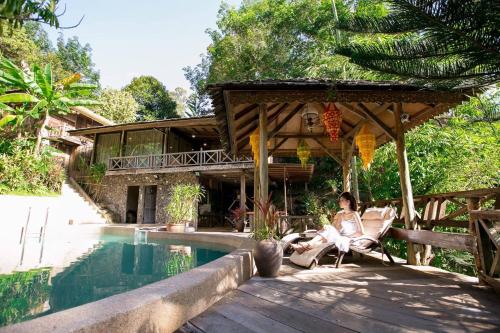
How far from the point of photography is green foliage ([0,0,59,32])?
1982mm

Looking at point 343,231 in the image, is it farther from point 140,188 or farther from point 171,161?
point 140,188

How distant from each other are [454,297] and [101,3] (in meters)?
11.8

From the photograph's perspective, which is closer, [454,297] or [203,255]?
[454,297]

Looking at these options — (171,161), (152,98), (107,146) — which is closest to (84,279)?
(171,161)

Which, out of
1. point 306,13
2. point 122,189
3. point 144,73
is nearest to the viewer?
point 122,189

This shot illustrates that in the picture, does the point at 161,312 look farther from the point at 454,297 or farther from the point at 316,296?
the point at 454,297

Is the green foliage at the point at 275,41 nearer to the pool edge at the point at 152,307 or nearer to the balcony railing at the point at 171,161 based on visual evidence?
the balcony railing at the point at 171,161

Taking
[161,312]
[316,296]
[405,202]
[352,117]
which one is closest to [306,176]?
[352,117]

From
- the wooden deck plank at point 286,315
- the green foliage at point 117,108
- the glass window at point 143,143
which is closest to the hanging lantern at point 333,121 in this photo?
the wooden deck plank at point 286,315

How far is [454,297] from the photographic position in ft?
8.20

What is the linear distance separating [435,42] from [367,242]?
9.75 ft

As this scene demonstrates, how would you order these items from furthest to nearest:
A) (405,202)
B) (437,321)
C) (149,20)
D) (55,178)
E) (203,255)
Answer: (149,20) < (55,178) < (203,255) < (405,202) < (437,321)

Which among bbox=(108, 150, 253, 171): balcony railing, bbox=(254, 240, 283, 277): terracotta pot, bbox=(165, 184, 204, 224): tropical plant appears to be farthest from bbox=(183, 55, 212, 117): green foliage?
bbox=(254, 240, 283, 277): terracotta pot

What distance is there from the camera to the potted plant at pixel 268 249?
126 inches
